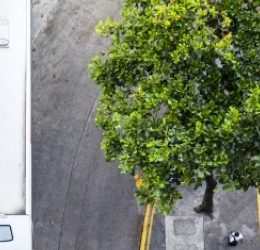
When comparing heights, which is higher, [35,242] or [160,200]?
[160,200]

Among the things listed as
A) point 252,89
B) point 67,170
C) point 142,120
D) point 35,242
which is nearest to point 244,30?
point 252,89

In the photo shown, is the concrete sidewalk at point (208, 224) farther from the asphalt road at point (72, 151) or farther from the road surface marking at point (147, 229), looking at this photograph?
the asphalt road at point (72, 151)

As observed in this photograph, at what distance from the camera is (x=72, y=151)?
14141 millimetres

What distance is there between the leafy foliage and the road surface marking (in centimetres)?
371

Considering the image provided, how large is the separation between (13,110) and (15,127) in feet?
1.13

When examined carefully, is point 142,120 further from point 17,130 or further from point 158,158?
point 17,130

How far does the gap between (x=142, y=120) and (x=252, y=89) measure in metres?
1.76

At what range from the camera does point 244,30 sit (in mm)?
9688

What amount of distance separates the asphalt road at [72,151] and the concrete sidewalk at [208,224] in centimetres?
67

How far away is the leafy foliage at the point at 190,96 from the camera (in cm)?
918

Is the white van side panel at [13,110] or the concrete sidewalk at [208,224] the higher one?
the white van side panel at [13,110]

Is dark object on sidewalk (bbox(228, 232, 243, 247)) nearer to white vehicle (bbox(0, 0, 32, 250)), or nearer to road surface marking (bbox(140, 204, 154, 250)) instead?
road surface marking (bbox(140, 204, 154, 250))

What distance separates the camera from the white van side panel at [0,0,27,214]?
430 inches

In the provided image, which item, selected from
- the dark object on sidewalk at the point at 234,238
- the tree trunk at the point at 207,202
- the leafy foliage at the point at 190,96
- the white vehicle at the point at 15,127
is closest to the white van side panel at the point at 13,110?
the white vehicle at the point at 15,127
